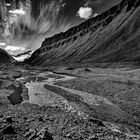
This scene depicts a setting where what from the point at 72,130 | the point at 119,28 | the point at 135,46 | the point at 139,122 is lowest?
the point at 139,122

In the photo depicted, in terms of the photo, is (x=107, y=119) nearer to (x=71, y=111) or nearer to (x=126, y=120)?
(x=126, y=120)

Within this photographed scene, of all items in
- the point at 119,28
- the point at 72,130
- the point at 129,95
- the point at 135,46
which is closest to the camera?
the point at 72,130

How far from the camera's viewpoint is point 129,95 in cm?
3409

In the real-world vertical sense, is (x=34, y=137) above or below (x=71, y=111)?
above

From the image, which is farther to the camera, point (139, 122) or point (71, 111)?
point (71, 111)

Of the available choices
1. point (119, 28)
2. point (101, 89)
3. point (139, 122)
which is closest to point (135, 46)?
point (119, 28)

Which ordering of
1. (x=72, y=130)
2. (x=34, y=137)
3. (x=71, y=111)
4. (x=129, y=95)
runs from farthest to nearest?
(x=129, y=95)
(x=71, y=111)
(x=72, y=130)
(x=34, y=137)

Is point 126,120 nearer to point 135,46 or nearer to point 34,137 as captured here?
point 34,137

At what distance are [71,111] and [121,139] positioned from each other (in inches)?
438

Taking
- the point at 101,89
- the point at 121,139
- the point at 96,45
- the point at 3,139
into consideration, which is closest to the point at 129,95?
the point at 101,89

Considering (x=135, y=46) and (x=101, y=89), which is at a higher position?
(x=135, y=46)

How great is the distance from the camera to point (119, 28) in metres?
189

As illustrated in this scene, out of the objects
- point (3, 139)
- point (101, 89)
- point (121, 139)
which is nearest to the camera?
point (3, 139)

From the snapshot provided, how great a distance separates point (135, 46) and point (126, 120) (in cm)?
13255
